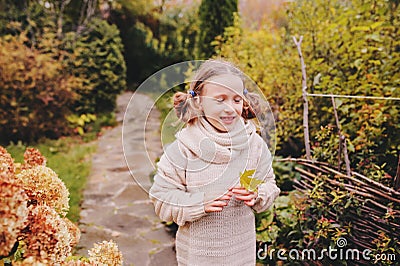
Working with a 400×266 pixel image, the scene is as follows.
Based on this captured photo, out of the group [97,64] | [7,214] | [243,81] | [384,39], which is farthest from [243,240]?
[97,64]

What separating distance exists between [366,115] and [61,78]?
196 inches

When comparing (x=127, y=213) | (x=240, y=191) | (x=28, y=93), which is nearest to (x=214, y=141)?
(x=240, y=191)

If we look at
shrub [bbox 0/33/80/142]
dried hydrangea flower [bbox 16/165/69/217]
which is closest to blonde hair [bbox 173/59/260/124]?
dried hydrangea flower [bbox 16/165/69/217]

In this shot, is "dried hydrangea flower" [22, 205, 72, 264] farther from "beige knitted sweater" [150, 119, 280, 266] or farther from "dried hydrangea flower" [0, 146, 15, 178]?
"beige knitted sweater" [150, 119, 280, 266]

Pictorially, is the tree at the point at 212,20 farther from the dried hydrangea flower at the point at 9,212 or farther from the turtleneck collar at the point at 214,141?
the dried hydrangea flower at the point at 9,212

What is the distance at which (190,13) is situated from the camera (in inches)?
450

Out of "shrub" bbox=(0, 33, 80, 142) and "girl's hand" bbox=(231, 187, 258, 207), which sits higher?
"girl's hand" bbox=(231, 187, 258, 207)

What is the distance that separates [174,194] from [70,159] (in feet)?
14.4

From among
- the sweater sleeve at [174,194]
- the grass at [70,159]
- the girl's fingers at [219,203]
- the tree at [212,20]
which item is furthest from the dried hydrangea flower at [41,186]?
the tree at [212,20]

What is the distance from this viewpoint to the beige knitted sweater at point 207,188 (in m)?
1.63

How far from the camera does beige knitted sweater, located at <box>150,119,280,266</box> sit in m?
1.63

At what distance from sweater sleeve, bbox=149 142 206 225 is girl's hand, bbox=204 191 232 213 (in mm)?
22

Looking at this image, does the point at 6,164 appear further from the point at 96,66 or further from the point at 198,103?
the point at 96,66

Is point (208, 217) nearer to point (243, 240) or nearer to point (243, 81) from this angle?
point (243, 240)
